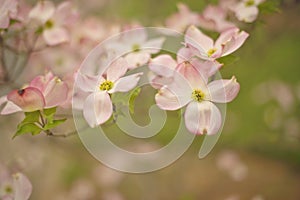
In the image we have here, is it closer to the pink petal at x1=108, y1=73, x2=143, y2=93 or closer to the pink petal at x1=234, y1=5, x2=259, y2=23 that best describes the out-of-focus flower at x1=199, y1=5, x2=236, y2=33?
the pink petal at x1=234, y1=5, x2=259, y2=23

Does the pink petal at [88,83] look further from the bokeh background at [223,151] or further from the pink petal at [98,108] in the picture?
the bokeh background at [223,151]

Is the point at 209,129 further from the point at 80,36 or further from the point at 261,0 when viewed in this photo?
the point at 80,36

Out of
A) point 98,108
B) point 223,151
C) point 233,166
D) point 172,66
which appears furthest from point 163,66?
point 223,151

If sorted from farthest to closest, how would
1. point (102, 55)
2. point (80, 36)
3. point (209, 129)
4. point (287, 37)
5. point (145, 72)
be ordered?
1. point (287, 37)
2. point (80, 36)
3. point (102, 55)
4. point (145, 72)
5. point (209, 129)

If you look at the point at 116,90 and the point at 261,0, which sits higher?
the point at 261,0

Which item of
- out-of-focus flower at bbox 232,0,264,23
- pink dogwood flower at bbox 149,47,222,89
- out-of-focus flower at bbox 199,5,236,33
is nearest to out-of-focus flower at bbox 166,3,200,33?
out-of-focus flower at bbox 199,5,236,33

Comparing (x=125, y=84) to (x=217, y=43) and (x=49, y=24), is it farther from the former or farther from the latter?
(x=49, y=24)

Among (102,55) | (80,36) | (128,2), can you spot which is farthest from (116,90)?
(128,2)
